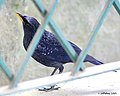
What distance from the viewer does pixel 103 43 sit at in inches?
174

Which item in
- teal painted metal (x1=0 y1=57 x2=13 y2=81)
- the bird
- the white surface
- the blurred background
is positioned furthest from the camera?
the blurred background

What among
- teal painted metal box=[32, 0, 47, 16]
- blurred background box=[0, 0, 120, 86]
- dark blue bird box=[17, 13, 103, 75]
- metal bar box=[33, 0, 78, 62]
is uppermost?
blurred background box=[0, 0, 120, 86]

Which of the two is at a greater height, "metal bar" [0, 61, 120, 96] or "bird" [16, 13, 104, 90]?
"bird" [16, 13, 104, 90]

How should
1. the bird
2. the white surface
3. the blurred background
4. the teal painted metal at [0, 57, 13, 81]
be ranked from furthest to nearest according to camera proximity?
1. the blurred background
2. the bird
3. the white surface
4. the teal painted metal at [0, 57, 13, 81]

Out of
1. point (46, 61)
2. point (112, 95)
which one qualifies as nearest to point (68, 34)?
point (46, 61)

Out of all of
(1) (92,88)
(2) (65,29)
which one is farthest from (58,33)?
(2) (65,29)

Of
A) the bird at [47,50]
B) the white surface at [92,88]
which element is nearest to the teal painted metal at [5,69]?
the white surface at [92,88]

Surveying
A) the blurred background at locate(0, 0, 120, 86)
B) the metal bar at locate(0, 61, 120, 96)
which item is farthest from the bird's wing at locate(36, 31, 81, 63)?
the metal bar at locate(0, 61, 120, 96)

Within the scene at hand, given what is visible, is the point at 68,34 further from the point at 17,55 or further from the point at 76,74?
the point at 76,74

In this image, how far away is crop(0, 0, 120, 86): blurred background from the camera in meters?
3.65

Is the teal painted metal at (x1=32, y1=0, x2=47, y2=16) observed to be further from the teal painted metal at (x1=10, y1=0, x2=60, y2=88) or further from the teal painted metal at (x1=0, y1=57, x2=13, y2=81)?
the teal painted metal at (x1=0, y1=57, x2=13, y2=81)

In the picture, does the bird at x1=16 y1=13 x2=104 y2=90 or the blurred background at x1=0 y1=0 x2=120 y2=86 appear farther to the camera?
the blurred background at x1=0 y1=0 x2=120 y2=86

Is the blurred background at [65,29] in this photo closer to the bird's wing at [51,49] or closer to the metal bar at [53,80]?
the bird's wing at [51,49]

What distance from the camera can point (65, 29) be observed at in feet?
13.2
